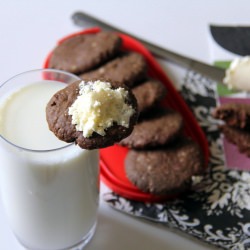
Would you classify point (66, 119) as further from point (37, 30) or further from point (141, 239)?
point (37, 30)

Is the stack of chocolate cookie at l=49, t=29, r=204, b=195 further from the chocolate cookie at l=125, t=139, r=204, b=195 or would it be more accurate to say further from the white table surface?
the white table surface

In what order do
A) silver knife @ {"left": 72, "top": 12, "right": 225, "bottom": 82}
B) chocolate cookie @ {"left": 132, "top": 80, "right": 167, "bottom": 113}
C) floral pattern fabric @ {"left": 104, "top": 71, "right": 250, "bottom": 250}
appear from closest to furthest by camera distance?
1. floral pattern fabric @ {"left": 104, "top": 71, "right": 250, "bottom": 250}
2. chocolate cookie @ {"left": 132, "top": 80, "right": 167, "bottom": 113}
3. silver knife @ {"left": 72, "top": 12, "right": 225, "bottom": 82}

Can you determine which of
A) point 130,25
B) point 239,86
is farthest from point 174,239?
point 130,25

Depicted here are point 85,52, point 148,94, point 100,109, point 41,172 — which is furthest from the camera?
point 85,52

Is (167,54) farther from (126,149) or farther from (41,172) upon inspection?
(41,172)

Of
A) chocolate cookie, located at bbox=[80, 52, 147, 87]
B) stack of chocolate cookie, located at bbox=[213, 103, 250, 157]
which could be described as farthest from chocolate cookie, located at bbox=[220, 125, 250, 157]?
chocolate cookie, located at bbox=[80, 52, 147, 87]

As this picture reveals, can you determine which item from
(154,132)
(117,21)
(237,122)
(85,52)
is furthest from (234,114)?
(117,21)
